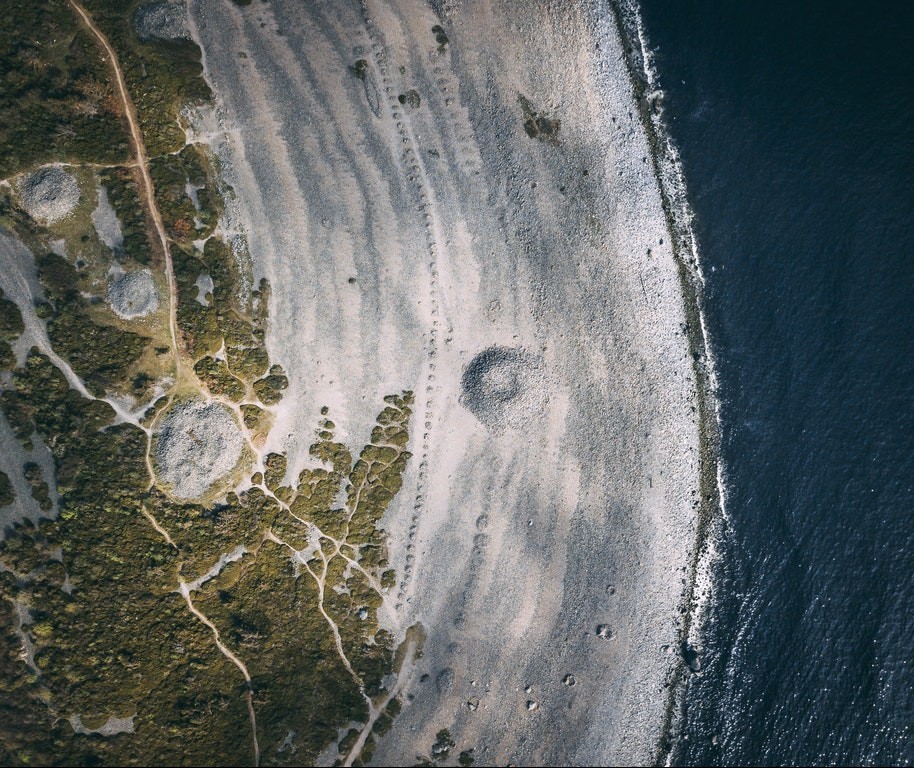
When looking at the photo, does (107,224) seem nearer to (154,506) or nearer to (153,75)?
(153,75)

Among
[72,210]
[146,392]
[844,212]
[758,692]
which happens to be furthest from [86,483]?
[844,212]

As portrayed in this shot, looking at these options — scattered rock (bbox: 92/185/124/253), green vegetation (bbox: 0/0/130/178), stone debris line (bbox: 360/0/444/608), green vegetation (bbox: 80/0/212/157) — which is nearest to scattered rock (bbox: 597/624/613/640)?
stone debris line (bbox: 360/0/444/608)

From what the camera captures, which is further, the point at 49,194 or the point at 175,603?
the point at 175,603

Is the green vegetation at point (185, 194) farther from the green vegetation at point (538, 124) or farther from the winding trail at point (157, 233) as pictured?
the green vegetation at point (538, 124)

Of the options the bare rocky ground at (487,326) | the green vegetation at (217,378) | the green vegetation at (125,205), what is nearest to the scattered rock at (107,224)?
the green vegetation at (125,205)

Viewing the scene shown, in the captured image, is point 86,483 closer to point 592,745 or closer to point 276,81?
point 276,81

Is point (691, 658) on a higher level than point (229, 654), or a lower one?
lower

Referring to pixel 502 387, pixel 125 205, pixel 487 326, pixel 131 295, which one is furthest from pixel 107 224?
pixel 502 387

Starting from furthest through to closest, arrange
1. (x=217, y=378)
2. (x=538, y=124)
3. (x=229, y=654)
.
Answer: (x=538, y=124), (x=217, y=378), (x=229, y=654)
